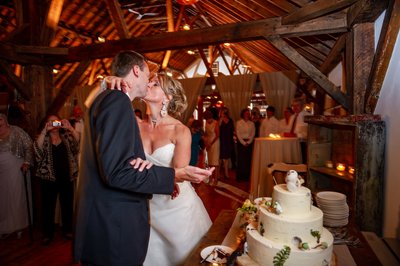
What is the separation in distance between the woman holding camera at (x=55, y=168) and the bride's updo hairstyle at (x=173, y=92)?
181 centimetres

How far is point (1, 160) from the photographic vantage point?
3.75 meters

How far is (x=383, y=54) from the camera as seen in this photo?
248 centimetres

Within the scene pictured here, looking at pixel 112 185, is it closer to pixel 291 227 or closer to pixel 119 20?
pixel 291 227

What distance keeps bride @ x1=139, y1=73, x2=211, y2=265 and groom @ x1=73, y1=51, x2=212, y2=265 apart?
693mm

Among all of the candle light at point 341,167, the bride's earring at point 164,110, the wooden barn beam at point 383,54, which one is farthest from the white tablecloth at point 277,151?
the bride's earring at point 164,110

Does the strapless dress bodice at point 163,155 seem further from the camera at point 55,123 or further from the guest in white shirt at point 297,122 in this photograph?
the guest in white shirt at point 297,122

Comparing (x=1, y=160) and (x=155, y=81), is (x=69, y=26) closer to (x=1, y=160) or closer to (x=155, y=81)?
(x=1, y=160)

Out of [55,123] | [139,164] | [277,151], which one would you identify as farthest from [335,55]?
[55,123]

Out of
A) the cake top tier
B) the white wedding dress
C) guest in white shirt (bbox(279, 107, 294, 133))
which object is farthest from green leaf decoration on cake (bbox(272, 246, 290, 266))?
guest in white shirt (bbox(279, 107, 294, 133))

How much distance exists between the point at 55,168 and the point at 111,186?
282 cm

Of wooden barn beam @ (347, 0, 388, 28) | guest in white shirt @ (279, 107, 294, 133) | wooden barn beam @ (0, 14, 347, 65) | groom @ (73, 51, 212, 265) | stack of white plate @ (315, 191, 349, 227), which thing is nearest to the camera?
groom @ (73, 51, 212, 265)

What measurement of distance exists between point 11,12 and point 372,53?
949cm

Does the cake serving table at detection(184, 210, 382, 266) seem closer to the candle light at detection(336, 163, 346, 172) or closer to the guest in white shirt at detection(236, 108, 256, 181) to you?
the candle light at detection(336, 163, 346, 172)

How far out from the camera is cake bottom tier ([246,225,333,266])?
1.28 metres
